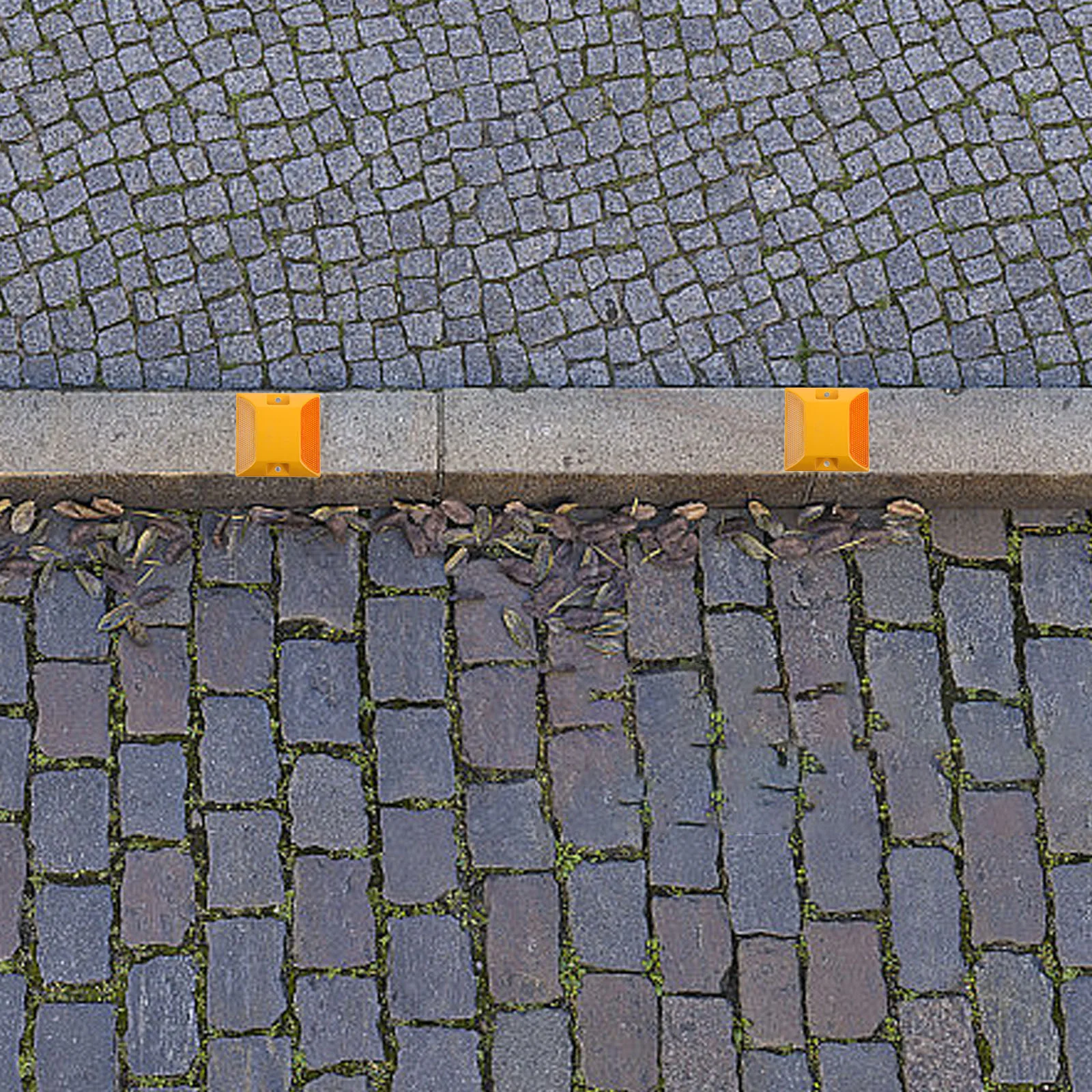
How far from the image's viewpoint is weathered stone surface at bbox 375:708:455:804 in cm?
479

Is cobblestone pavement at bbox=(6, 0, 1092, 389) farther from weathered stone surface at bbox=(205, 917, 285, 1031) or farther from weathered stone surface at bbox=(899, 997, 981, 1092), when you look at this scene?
weathered stone surface at bbox=(899, 997, 981, 1092)

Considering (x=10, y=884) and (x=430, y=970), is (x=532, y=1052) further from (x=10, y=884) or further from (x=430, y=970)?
(x=10, y=884)

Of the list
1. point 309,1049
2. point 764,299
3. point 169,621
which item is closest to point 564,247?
point 764,299

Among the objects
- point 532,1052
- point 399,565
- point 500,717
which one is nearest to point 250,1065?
point 532,1052

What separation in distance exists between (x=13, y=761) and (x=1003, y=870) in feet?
10.5

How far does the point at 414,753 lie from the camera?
190 inches

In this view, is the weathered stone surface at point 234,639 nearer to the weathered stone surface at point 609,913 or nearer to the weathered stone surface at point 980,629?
the weathered stone surface at point 609,913

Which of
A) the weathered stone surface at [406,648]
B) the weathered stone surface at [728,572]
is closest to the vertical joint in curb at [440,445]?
the weathered stone surface at [406,648]

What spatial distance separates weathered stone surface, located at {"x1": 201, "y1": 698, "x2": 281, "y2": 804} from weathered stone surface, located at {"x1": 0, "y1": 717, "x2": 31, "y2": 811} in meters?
0.57

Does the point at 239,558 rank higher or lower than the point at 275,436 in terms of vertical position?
lower

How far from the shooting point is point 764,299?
526 centimetres

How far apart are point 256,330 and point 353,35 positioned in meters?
1.24

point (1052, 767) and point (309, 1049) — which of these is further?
point (1052, 767)

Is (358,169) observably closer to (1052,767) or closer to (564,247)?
(564,247)
